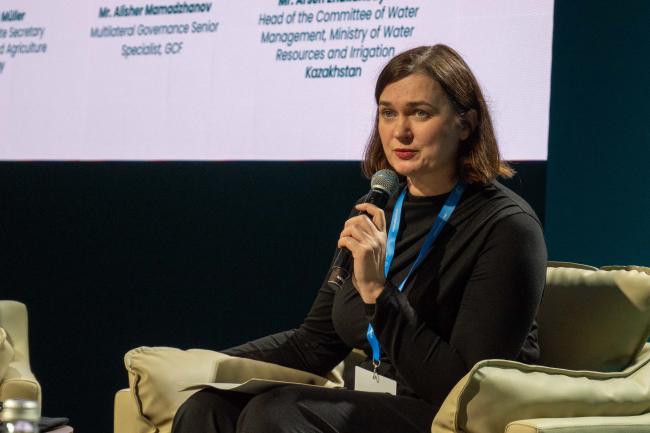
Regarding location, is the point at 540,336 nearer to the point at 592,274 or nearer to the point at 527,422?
the point at 592,274

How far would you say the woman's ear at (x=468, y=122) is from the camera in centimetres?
221

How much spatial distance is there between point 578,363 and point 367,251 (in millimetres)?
674

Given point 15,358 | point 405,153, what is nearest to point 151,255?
point 15,358

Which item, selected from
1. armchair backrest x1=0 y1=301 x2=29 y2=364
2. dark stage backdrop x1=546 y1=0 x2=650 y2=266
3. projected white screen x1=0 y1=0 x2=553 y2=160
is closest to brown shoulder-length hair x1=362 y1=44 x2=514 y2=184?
projected white screen x1=0 y1=0 x2=553 y2=160

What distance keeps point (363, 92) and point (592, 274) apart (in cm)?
131

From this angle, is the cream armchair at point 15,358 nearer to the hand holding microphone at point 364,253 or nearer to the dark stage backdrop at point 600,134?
the hand holding microphone at point 364,253

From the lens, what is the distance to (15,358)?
10.6 feet

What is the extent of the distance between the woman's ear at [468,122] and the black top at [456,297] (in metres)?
0.12

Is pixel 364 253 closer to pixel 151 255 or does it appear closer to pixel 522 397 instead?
pixel 522 397

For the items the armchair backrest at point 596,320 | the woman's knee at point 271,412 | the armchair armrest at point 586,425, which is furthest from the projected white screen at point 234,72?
the woman's knee at point 271,412

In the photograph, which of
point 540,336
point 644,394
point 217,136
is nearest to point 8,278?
point 217,136

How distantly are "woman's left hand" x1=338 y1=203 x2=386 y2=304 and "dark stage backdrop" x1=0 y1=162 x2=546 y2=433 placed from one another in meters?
1.65

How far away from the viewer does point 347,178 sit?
366cm

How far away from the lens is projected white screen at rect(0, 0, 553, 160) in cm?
320
